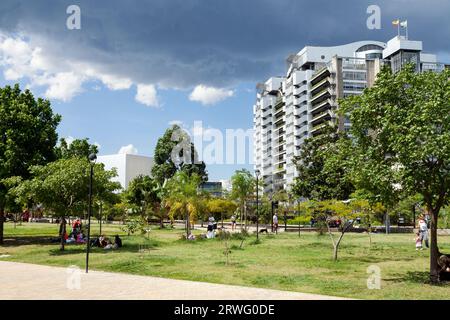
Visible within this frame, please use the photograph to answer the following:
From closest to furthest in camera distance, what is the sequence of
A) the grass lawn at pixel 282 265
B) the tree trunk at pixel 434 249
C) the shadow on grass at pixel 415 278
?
the grass lawn at pixel 282 265, the tree trunk at pixel 434 249, the shadow on grass at pixel 415 278

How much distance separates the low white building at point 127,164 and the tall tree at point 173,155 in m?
29.8

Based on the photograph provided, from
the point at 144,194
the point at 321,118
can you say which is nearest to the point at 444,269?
the point at 144,194

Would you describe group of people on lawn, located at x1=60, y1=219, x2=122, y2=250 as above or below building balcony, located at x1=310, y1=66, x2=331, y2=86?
below

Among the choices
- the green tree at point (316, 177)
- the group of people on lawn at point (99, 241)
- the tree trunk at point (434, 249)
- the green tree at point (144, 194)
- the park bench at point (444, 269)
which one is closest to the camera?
the tree trunk at point (434, 249)

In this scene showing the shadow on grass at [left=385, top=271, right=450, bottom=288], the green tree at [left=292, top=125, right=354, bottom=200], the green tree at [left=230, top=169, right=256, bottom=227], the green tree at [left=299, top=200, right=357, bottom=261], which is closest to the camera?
the shadow on grass at [left=385, top=271, right=450, bottom=288]

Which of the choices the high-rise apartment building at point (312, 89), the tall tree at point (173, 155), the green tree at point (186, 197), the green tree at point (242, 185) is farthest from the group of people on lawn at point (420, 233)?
the high-rise apartment building at point (312, 89)

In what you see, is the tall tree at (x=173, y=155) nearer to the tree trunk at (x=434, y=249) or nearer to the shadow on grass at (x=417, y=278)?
the shadow on grass at (x=417, y=278)

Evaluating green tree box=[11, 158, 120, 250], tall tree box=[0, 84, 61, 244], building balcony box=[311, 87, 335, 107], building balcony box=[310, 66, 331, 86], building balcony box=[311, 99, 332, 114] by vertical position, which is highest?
building balcony box=[310, 66, 331, 86]

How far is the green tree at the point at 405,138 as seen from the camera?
1301 cm

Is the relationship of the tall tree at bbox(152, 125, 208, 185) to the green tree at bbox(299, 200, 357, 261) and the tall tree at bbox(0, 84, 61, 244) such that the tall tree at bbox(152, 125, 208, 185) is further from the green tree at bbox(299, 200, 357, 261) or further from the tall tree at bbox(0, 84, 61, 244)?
the green tree at bbox(299, 200, 357, 261)

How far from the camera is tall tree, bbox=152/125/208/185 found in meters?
63.9

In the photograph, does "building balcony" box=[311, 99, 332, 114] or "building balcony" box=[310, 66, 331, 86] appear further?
"building balcony" box=[310, 66, 331, 86]

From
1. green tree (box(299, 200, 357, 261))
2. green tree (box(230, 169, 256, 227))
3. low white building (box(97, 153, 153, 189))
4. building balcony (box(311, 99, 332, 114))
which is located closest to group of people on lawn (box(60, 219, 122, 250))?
green tree (box(299, 200, 357, 261))

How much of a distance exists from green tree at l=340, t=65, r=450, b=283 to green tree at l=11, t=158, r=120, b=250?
595 inches
